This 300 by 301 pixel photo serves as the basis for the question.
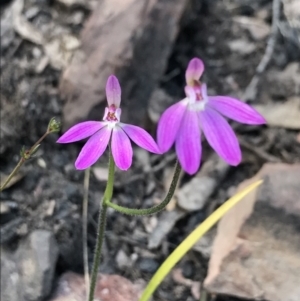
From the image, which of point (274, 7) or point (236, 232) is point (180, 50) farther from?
point (236, 232)

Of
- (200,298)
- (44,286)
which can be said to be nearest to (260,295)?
(200,298)

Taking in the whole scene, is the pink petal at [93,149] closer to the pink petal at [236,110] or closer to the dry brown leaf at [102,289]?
the pink petal at [236,110]

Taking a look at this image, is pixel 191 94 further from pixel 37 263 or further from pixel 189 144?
pixel 37 263

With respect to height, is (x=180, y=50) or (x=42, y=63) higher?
(x=180, y=50)

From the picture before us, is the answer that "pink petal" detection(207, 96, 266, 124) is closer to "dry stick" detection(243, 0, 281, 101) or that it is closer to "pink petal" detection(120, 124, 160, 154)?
"pink petal" detection(120, 124, 160, 154)

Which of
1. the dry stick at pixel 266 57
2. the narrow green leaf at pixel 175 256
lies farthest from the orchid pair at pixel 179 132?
the dry stick at pixel 266 57

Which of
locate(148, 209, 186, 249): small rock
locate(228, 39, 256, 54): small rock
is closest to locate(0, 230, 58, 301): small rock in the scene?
locate(148, 209, 186, 249): small rock

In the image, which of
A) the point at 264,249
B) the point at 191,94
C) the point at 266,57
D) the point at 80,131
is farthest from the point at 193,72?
the point at 266,57
